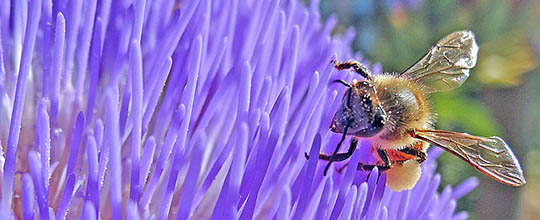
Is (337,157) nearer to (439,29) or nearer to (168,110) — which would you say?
(168,110)

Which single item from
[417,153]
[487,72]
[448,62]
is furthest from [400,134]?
[487,72]

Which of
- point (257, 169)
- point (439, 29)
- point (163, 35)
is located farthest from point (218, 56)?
point (439, 29)

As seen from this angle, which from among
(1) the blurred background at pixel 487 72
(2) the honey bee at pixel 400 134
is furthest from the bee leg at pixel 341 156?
(1) the blurred background at pixel 487 72

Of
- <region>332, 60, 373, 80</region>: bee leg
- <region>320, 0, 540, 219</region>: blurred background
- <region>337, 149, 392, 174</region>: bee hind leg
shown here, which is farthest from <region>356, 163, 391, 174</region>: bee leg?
<region>320, 0, 540, 219</region>: blurred background

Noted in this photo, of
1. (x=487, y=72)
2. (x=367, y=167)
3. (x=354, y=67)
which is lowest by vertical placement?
(x=367, y=167)

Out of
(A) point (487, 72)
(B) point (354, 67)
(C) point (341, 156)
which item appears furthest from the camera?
(A) point (487, 72)

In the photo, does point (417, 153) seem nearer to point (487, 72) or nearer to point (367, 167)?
point (367, 167)

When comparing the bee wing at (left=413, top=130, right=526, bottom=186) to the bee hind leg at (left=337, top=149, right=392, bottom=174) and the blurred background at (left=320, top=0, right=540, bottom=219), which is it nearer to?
the bee hind leg at (left=337, top=149, right=392, bottom=174)
